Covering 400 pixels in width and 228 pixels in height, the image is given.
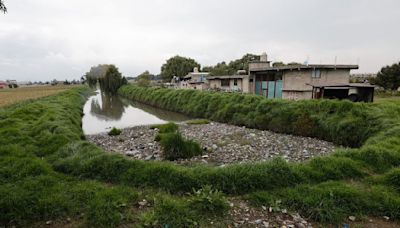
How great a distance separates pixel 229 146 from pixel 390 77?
33.8 meters

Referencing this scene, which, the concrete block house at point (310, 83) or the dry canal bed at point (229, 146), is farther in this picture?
the concrete block house at point (310, 83)

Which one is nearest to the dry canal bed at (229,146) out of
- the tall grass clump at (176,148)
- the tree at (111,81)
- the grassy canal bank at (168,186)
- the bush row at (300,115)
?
the tall grass clump at (176,148)

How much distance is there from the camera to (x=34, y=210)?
4.69m

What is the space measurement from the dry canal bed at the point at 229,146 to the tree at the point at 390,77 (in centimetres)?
2919

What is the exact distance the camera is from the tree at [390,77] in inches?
1260

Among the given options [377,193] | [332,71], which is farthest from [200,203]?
[332,71]

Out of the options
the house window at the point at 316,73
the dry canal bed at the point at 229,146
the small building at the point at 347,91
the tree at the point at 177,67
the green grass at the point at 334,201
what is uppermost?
the tree at the point at 177,67

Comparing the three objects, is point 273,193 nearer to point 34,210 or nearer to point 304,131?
point 34,210

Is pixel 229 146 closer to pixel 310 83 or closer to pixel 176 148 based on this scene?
pixel 176 148

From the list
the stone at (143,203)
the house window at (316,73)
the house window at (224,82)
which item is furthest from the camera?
the house window at (224,82)

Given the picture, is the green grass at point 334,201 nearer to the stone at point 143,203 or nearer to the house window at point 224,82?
the stone at point 143,203

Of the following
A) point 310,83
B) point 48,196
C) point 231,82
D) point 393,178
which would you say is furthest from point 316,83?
point 48,196

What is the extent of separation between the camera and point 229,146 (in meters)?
10.7

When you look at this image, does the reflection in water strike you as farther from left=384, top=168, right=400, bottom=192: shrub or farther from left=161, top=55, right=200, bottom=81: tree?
left=161, top=55, right=200, bottom=81: tree
